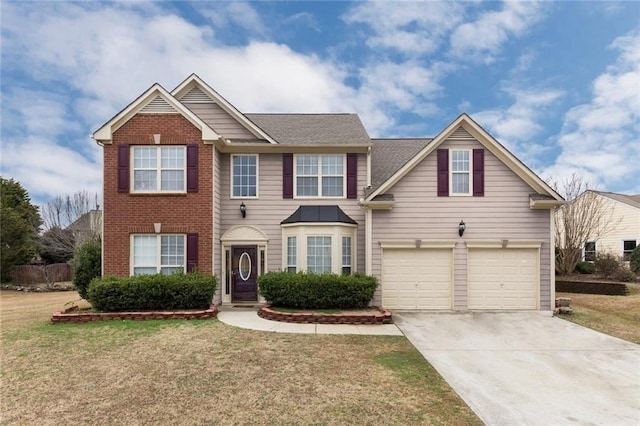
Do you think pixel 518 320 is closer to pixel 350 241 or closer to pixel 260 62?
pixel 350 241

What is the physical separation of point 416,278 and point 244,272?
6.40 metres

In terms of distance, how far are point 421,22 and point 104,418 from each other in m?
15.8

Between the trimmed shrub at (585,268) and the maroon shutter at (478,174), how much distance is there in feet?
44.8

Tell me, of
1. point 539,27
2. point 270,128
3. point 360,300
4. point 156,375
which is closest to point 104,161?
point 270,128

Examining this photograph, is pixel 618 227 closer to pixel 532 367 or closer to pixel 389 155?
pixel 389 155

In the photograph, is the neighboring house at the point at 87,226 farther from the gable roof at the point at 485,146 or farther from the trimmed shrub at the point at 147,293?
the gable roof at the point at 485,146

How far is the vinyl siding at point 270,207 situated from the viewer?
14.3 m

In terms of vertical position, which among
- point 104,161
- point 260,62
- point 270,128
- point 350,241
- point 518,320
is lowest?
point 518,320

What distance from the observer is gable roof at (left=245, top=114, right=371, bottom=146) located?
47.5ft

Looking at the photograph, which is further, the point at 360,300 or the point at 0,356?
the point at 360,300

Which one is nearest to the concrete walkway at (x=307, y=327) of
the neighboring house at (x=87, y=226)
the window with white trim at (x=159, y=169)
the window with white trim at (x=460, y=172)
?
the window with white trim at (x=159, y=169)

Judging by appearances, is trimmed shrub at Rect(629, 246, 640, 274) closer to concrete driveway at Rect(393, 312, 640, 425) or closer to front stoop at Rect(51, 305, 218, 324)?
concrete driveway at Rect(393, 312, 640, 425)

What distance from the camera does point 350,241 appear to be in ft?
45.5

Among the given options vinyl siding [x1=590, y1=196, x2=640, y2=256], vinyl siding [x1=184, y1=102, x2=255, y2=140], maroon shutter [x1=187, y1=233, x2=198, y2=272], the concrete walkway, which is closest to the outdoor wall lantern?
the concrete walkway
